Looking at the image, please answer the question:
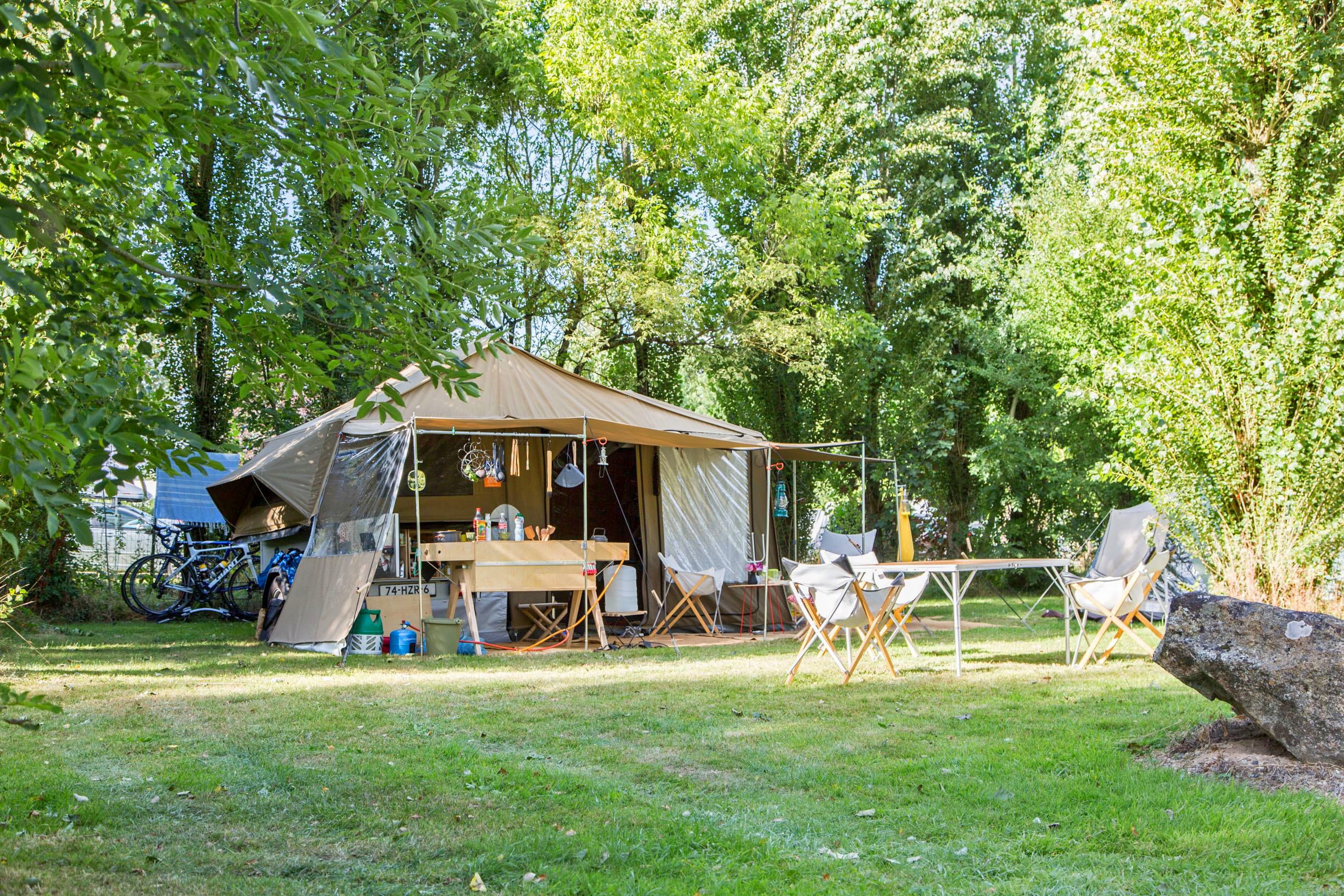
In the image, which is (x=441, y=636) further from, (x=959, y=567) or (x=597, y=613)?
(x=959, y=567)

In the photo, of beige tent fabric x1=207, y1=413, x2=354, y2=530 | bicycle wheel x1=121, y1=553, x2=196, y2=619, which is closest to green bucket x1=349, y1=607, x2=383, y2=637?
beige tent fabric x1=207, y1=413, x2=354, y2=530

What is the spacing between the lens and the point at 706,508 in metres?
9.80

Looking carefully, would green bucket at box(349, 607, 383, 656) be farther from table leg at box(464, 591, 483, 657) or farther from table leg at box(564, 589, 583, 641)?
table leg at box(564, 589, 583, 641)

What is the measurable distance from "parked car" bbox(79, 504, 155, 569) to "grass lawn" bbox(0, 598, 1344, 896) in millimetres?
5608

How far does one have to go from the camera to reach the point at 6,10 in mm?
1572

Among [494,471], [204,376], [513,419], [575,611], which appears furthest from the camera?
[204,376]

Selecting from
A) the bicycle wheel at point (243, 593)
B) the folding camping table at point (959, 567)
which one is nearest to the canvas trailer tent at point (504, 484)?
the bicycle wheel at point (243, 593)

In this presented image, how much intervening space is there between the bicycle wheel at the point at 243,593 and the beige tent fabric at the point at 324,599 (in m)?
2.44

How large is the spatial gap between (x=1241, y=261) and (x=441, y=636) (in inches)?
205

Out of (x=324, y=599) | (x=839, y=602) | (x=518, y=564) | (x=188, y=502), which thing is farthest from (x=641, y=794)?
(x=188, y=502)

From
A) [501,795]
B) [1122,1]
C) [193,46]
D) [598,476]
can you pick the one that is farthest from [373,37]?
[598,476]

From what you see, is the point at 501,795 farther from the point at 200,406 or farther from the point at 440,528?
the point at 200,406

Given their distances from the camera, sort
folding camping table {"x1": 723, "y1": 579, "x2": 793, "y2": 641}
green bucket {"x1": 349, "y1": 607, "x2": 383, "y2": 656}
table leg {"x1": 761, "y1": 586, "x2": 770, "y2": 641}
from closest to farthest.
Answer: green bucket {"x1": 349, "y1": 607, "x2": 383, "y2": 656} < table leg {"x1": 761, "y1": 586, "x2": 770, "y2": 641} < folding camping table {"x1": 723, "y1": 579, "x2": 793, "y2": 641}

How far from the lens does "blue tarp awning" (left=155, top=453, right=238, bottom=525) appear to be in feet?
37.2
